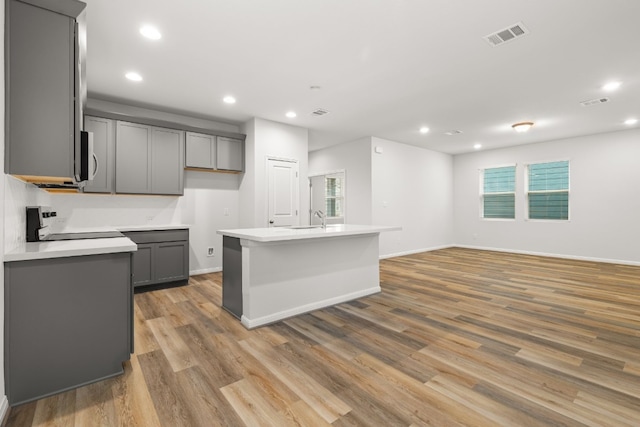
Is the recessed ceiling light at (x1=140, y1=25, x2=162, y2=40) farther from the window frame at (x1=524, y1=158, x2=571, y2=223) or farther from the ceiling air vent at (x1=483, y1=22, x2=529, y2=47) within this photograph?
the window frame at (x1=524, y1=158, x2=571, y2=223)

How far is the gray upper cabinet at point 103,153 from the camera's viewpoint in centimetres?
406

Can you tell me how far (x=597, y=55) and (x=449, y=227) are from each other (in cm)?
603

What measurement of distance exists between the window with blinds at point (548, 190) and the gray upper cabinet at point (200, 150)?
23.7 feet

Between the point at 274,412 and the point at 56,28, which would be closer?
the point at 274,412

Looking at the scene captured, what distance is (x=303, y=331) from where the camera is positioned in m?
2.85

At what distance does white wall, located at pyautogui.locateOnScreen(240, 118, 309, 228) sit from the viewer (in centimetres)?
518

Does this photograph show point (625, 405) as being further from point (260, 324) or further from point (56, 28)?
point (56, 28)

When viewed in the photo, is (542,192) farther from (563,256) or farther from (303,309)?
(303,309)

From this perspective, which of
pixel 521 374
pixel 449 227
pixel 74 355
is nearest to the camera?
pixel 74 355

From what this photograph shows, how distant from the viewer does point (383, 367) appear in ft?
7.25

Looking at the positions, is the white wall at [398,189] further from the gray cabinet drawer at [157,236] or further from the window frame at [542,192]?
the gray cabinet drawer at [157,236]

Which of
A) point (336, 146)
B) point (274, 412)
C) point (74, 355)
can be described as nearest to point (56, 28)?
point (74, 355)

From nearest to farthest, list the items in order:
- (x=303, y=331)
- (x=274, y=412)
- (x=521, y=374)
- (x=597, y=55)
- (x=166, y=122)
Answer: (x=274, y=412)
(x=521, y=374)
(x=303, y=331)
(x=597, y=55)
(x=166, y=122)

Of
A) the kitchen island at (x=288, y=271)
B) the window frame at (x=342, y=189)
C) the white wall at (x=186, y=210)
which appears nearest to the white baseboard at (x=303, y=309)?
→ the kitchen island at (x=288, y=271)
